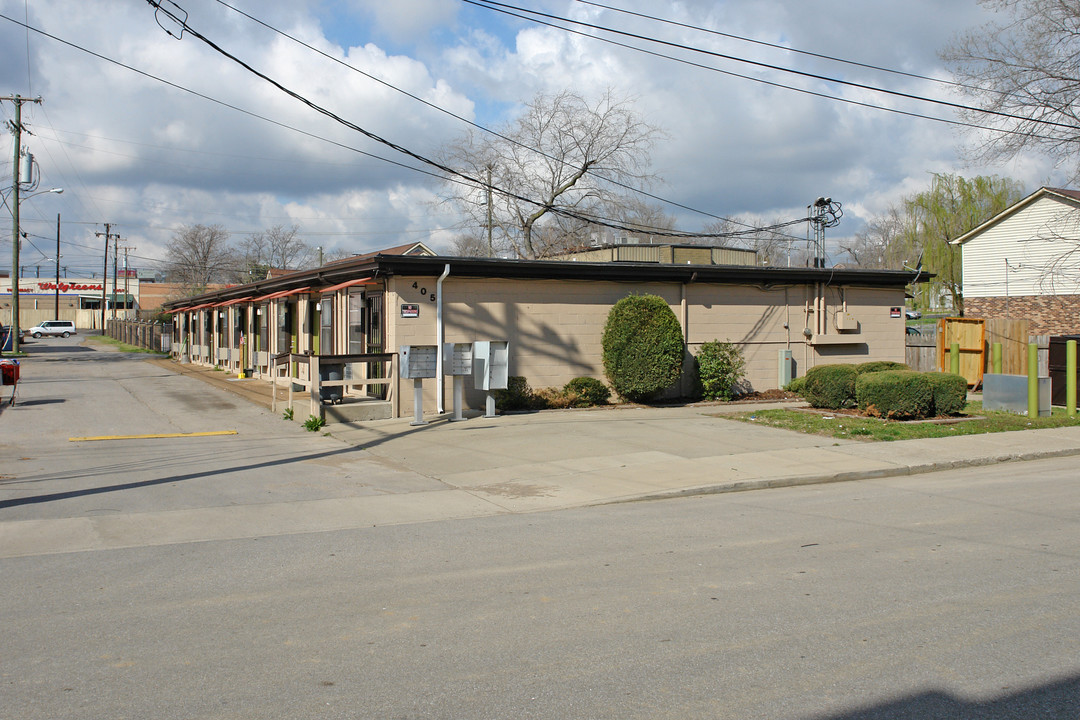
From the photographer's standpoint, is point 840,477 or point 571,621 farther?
point 840,477

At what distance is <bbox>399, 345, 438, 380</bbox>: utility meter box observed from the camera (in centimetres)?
1540

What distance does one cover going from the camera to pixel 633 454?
12984 mm

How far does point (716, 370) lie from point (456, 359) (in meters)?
6.95

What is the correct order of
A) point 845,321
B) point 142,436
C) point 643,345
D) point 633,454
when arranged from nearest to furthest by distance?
1. point 633,454
2. point 142,436
3. point 643,345
4. point 845,321

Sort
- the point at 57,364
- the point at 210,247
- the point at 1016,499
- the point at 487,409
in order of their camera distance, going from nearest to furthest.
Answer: the point at 1016,499, the point at 487,409, the point at 57,364, the point at 210,247

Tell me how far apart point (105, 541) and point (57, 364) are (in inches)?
1121

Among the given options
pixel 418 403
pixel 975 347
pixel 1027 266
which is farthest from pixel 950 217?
pixel 418 403

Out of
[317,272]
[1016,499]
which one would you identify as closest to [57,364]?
[317,272]

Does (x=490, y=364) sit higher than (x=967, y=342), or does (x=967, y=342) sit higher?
(x=967, y=342)

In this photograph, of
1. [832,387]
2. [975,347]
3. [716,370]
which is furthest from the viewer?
[975,347]

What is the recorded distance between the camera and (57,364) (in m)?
32.5

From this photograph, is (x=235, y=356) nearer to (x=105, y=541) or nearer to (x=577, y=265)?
(x=577, y=265)

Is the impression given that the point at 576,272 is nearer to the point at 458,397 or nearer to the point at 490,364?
the point at 490,364

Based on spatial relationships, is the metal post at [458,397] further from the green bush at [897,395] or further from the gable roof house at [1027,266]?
the gable roof house at [1027,266]
